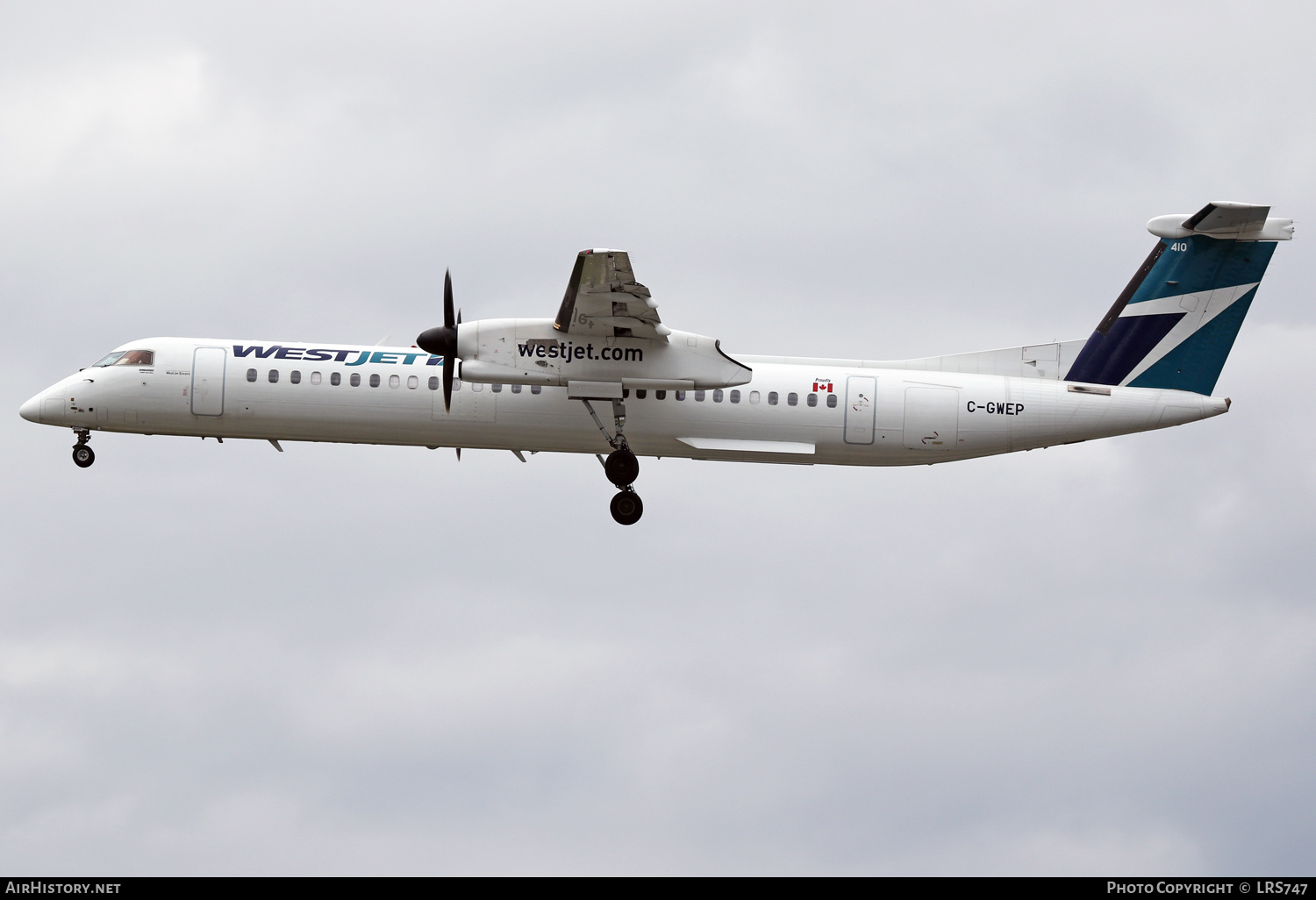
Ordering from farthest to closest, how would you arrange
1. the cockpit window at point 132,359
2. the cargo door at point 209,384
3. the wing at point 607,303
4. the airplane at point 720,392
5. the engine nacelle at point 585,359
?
the cockpit window at point 132,359 < the cargo door at point 209,384 < the airplane at point 720,392 < the engine nacelle at point 585,359 < the wing at point 607,303

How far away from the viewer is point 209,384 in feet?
94.6

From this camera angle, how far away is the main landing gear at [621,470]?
28156mm

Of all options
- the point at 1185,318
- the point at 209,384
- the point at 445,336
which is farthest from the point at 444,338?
the point at 1185,318

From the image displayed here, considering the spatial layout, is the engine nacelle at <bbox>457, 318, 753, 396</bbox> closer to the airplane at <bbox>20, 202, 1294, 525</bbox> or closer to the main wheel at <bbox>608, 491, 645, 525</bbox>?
the airplane at <bbox>20, 202, 1294, 525</bbox>

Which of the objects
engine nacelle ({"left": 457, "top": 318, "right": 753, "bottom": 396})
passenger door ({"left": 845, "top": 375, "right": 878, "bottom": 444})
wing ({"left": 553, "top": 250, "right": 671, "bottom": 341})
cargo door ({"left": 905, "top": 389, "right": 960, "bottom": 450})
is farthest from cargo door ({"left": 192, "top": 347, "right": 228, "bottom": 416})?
cargo door ({"left": 905, "top": 389, "right": 960, "bottom": 450})

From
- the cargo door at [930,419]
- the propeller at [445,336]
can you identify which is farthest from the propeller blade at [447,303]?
the cargo door at [930,419]

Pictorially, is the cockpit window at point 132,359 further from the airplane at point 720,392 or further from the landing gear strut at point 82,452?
the landing gear strut at point 82,452

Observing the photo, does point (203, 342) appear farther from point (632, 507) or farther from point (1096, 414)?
point (1096, 414)

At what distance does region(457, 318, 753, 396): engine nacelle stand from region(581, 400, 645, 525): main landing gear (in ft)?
2.24

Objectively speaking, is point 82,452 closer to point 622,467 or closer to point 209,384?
point 209,384

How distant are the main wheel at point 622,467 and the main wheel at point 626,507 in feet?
0.98

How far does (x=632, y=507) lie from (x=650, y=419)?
171 cm

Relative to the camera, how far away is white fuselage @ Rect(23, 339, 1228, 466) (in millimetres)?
28469

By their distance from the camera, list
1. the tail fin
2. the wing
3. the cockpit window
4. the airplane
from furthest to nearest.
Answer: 1. the cockpit window
2. the tail fin
3. the airplane
4. the wing
